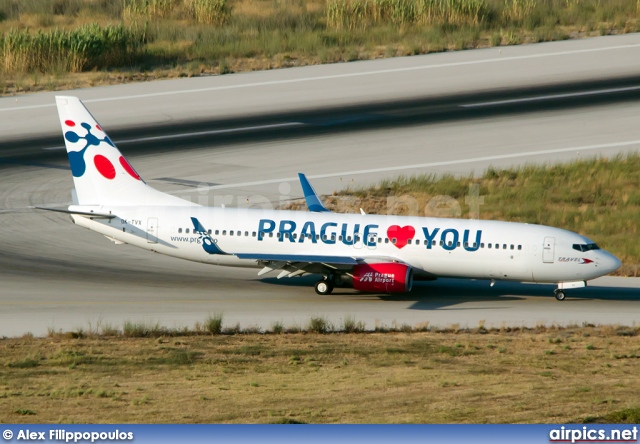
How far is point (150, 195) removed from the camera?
4497 cm

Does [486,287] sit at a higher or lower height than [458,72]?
lower

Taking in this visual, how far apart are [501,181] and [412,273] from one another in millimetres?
17352

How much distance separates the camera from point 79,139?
44625mm

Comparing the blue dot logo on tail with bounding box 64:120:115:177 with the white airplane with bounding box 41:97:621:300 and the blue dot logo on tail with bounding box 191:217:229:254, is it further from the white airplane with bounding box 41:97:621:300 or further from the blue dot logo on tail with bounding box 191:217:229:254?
the blue dot logo on tail with bounding box 191:217:229:254

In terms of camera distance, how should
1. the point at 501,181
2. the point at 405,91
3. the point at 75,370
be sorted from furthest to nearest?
the point at 405,91 < the point at 501,181 < the point at 75,370

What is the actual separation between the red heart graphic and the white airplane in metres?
0.04

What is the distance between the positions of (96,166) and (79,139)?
1352 mm

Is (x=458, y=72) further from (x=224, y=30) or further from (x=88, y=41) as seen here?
(x=88, y=41)

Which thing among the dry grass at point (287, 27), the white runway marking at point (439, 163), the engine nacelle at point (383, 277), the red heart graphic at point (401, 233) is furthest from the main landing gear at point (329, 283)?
the dry grass at point (287, 27)

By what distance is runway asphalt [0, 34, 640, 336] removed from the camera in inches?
1624

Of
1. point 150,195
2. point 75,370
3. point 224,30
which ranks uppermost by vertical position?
point 224,30

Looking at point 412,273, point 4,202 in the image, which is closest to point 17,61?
point 4,202

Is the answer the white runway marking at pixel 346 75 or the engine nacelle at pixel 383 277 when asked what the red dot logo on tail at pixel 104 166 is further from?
the white runway marking at pixel 346 75

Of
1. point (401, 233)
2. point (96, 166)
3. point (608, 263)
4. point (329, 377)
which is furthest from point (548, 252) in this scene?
point (96, 166)
